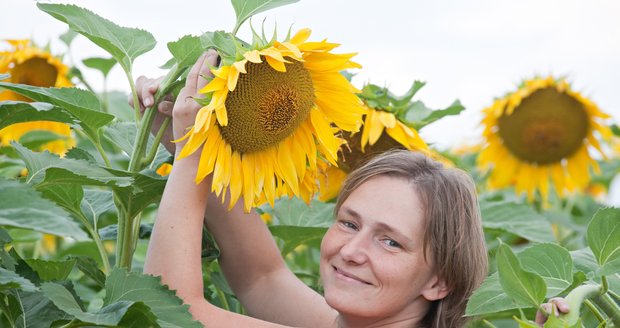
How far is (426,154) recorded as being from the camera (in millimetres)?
1827

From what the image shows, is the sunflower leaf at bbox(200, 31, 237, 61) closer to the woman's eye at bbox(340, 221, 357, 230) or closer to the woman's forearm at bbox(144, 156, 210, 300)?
the woman's forearm at bbox(144, 156, 210, 300)

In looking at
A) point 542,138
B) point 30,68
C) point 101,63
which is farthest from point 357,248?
point 542,138

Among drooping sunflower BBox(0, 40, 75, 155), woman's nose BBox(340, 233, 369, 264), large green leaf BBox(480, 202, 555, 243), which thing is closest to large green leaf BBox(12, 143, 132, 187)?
woman's nose BBox(340, 233, 369, 264)

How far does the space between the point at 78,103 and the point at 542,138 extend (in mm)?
2187

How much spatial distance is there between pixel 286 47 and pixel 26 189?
0.43 metres

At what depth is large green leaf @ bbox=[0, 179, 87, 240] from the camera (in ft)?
3.08

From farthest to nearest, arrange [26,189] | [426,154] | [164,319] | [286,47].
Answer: [426,154] → [286,47] → [164,319] → [26,189]

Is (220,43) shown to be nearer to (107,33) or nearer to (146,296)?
(107,33)

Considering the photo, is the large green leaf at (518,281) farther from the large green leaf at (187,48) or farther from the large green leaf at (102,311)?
the large green leaf at (187,48)

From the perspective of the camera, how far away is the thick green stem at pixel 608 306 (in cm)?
111

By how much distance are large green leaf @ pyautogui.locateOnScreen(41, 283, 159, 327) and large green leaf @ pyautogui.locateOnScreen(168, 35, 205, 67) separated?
1.11ft

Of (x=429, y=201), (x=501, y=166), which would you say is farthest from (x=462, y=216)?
(x=501, y=166)

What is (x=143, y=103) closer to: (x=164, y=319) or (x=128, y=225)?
(x=128, y=225)

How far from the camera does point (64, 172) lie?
1.19 metres
